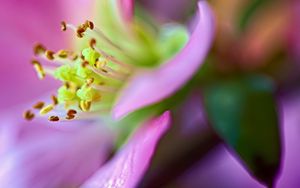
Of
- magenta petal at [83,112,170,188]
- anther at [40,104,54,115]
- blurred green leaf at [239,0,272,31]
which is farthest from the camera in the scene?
blurred green leaf at [239,0,272,31]

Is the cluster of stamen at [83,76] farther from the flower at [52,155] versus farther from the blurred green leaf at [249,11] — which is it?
the blurred green leaf at [249,11]

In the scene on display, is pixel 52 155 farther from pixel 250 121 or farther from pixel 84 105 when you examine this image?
pixel 250 121

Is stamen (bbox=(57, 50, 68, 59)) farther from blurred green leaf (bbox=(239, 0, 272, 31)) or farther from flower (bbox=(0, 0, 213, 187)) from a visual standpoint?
blurred green leaf (bbox=(239, 0, 272, 31))

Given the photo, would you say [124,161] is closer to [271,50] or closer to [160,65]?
[160,65]

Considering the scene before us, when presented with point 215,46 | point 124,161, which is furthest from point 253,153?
point 215,46

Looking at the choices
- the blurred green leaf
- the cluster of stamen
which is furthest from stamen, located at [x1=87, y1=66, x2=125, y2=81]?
the blurred green leaf
